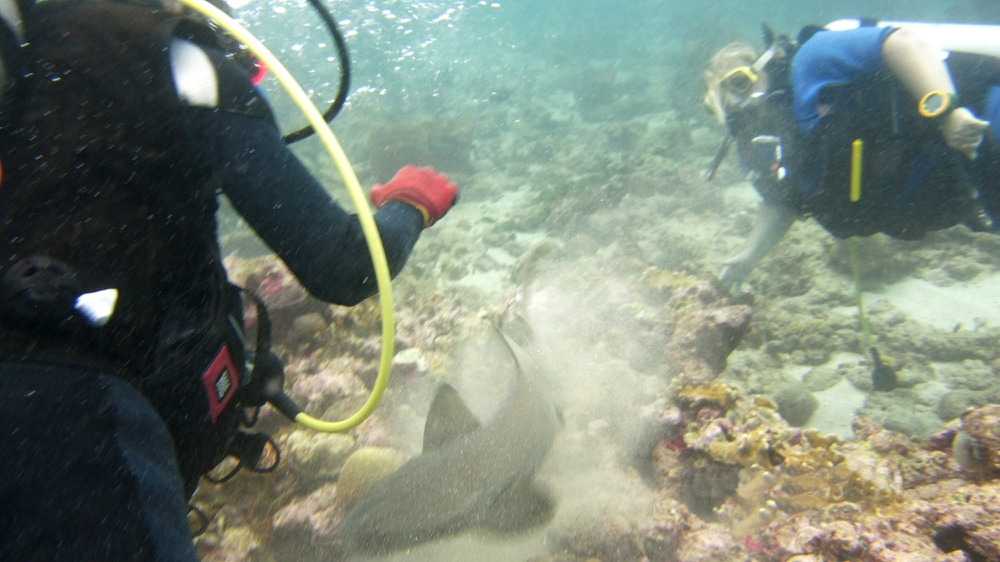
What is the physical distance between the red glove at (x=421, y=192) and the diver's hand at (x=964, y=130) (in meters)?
3.90

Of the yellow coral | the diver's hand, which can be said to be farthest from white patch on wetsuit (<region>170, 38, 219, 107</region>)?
the diver's hand

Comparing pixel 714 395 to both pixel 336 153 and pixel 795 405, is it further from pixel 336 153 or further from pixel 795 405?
pixel 336 153

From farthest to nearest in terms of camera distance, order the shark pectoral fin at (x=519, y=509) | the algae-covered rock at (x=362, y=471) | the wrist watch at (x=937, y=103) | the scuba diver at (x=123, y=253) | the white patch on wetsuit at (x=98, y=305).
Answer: the algae-covered rock at (x=362, y=471), the wrist watch at (x=937, y=103), the shark pectoral fin at (x=519, y=509), the white patch on wetsuit at (x=98, y=305), the scuba diver at (x=123, y=253)

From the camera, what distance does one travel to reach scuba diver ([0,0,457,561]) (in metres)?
0.96

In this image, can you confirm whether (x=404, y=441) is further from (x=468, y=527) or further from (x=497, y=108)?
(x=497, y=108)

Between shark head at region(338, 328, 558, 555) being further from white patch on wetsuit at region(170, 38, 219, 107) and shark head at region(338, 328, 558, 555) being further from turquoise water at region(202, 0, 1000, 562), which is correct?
white patch on wetsuit at region(170, 38, 219, 107)

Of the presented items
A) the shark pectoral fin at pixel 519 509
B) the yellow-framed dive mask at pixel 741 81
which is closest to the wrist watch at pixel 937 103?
the yellow-framed dive mask at pixel 741 81

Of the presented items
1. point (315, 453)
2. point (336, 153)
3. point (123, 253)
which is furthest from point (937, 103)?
point (315, 453)

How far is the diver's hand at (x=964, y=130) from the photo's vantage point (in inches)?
125

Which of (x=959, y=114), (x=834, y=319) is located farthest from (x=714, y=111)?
(x=834, y=319)

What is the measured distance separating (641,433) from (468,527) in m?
1.61

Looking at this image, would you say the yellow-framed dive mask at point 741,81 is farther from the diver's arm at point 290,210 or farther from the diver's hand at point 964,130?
the diver's arm at point 290,210

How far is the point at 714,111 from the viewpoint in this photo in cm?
555

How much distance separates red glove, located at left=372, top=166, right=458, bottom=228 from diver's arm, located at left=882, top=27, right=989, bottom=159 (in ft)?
12.5
